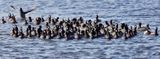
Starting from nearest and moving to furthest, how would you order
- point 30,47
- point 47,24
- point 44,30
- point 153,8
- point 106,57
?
1. point 106,57
2. point 30,47
3. point 44,30
4. point 47,24
5. point 153,8

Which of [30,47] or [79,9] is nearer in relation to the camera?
[30,47]

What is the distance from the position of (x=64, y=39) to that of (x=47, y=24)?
24.1 ft

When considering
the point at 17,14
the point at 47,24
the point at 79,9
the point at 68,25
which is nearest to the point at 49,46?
the point at 68,25

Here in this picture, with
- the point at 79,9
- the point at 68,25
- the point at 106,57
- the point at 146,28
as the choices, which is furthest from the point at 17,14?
the point at 106,57

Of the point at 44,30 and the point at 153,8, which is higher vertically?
the point at 44,30

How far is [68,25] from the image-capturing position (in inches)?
2192

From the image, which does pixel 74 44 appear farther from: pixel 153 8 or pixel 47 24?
pixel 153 8

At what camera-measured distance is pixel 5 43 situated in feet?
171

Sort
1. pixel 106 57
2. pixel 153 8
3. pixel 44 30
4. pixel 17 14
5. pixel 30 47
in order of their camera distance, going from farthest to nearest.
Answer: pixel 153 8, pixel 17 14, pixel 44 30, pixel 30 47, pixel 106 57

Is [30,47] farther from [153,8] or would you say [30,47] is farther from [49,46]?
[153,8]

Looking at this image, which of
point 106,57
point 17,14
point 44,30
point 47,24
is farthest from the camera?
point 17,14

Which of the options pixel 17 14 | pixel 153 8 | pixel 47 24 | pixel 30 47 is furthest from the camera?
pixel 153 8

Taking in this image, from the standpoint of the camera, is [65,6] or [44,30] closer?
[44,30]

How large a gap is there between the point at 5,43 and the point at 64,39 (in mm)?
5507
